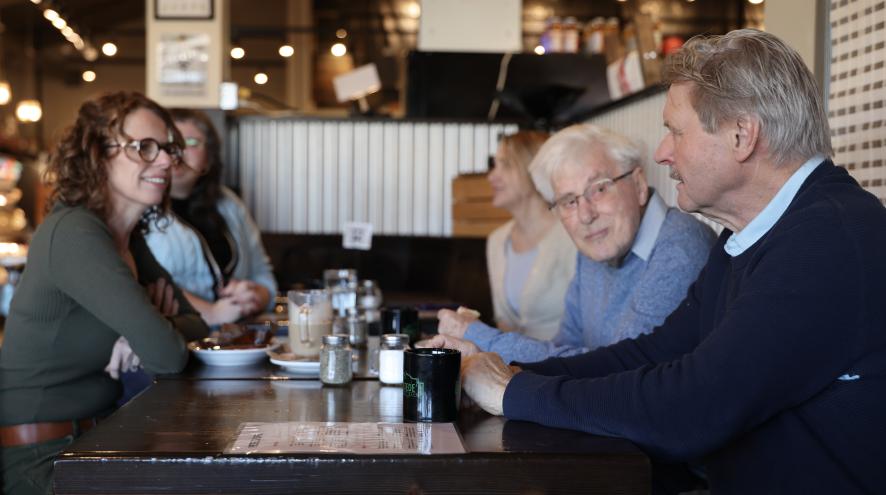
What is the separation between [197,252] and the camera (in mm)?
3348

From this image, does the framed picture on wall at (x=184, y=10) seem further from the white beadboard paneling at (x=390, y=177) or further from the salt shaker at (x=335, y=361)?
the salt shaker at (x=335, y=361)

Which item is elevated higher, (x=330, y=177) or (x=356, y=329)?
(x=330, y=177)

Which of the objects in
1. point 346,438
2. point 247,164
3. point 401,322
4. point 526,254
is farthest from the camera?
point 247,164

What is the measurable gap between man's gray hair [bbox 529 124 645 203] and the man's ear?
762mm

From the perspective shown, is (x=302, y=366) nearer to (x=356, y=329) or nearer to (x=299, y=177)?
(x=356, y=329)

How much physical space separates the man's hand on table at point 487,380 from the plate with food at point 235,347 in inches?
25.5

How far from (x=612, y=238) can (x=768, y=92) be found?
803 mm

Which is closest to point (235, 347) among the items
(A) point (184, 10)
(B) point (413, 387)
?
(B) point (413, 387)

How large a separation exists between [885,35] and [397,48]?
887cm

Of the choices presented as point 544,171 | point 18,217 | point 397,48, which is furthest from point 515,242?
point 18,217

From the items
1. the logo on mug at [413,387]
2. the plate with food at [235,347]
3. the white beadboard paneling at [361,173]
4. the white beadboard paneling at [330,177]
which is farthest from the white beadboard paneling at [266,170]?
the logo on mug at [413,387]

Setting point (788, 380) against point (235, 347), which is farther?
point (235, 347)

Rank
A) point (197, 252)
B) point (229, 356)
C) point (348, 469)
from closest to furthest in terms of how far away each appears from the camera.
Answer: point (348, 469) → point (229, 356) → point (197, 252)

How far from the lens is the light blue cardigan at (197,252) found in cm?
324
